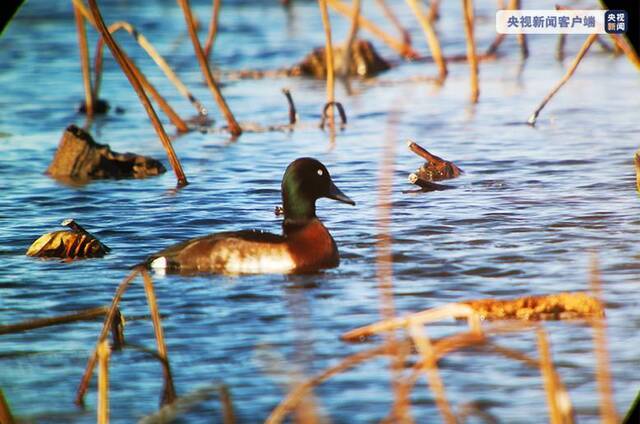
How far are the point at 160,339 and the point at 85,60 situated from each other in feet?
29.9

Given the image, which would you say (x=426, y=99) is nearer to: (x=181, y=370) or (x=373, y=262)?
A: (x=373, y=262)

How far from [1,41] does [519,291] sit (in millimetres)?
16031

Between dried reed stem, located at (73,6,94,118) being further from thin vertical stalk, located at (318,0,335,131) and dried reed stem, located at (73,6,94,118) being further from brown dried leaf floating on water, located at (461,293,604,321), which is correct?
brown dried leaf floating on water, located at (461,293,604,321)

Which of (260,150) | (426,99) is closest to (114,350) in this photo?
(260,150)

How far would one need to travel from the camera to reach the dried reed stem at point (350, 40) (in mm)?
14749

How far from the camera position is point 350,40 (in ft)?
52.4

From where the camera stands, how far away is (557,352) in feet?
22.1

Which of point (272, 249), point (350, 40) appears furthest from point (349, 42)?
point (272, 249)

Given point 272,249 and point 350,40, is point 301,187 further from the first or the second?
point 350,40

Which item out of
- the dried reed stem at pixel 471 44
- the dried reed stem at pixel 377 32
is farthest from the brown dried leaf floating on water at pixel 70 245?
the dried reed stem at pixel 471 44

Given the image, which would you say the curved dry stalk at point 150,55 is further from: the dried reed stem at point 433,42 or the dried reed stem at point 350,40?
the dried reed stem at point 433,42

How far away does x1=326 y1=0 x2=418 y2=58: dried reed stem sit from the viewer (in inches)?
581

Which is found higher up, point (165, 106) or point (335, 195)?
point (165, 106)

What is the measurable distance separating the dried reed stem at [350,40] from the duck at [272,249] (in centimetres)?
Result: 595
